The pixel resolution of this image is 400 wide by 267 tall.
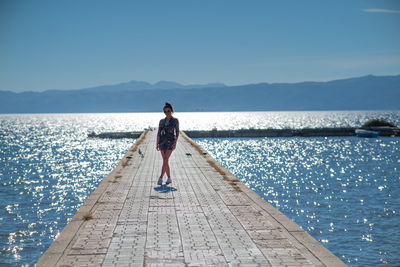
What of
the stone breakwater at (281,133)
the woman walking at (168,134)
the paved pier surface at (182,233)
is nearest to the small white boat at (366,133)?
the stone breakwater at (281,133)

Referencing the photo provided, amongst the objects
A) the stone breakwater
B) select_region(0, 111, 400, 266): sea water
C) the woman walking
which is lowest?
select_region(0, 111, 400, 266): sea water

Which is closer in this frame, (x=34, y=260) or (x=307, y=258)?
(x=307, y=258)

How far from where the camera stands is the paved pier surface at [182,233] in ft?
20.7

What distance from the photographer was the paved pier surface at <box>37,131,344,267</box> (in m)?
6.30

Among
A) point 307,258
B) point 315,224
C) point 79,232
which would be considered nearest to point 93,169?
point 315,224

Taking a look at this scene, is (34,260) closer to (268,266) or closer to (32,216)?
(32,216)

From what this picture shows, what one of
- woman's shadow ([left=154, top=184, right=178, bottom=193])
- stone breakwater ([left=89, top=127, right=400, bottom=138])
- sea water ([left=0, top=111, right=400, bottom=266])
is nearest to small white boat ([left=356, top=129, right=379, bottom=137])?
stone breakwater ([left=89, top=127, right=400, bottom=138])

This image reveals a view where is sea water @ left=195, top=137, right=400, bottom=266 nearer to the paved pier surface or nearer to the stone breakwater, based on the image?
the paved pier surface

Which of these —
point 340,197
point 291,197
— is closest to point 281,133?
point 340,197

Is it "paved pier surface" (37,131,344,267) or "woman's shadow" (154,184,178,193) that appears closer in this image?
"paved pier surface" (37,131,344,267)

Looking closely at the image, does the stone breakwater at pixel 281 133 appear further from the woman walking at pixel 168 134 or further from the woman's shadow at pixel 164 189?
the woman's shadow at pixel 164 189

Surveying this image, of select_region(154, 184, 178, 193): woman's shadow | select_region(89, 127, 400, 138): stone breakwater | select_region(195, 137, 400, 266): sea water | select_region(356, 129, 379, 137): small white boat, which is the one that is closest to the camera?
select_region(154, 184, 178, 193): woman's shadow

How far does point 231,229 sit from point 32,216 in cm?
1243

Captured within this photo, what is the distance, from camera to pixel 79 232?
306 inches
